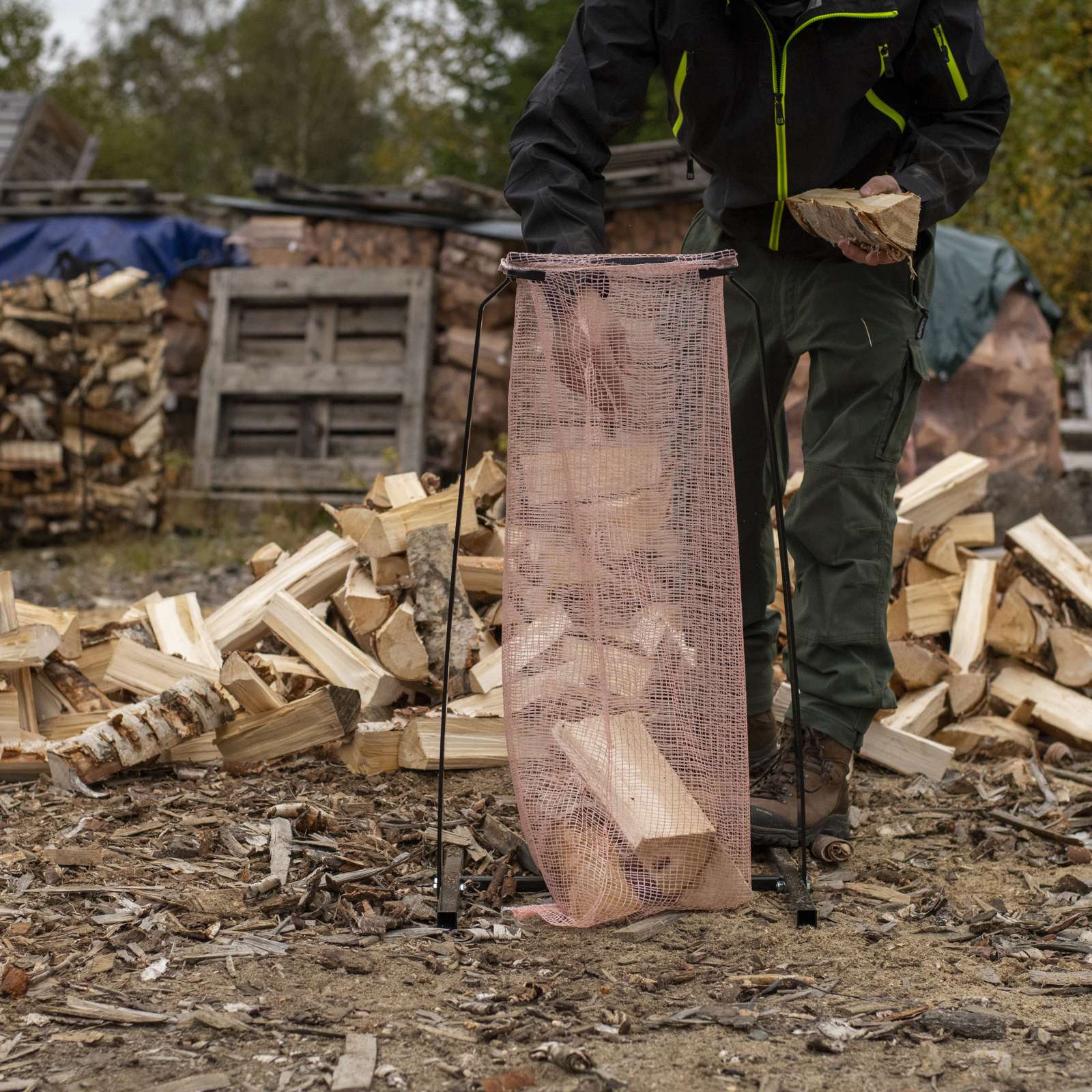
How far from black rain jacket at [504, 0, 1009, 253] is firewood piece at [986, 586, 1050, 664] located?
5.40 feet

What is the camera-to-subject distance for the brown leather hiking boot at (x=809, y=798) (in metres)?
2.48

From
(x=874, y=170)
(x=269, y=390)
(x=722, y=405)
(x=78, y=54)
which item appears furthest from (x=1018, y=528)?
(x=78, y=54)

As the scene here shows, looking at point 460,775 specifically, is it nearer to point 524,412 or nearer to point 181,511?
point 524,412

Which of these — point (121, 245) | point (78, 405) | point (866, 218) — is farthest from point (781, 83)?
point (121, 245)

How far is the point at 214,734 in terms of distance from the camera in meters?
2.98

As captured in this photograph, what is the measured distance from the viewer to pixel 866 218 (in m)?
2.10

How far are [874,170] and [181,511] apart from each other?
23.0ft

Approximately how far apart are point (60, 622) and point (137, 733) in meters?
0.71

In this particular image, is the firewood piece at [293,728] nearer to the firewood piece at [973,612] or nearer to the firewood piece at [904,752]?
the firewood piece at [904,752]

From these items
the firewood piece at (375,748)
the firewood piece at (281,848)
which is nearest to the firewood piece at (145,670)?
the firewood piece at (375,748)

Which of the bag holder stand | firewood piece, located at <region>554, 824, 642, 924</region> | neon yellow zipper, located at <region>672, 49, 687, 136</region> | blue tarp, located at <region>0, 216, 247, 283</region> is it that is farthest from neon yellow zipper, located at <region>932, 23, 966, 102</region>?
blue tarp, located at <region>0, 216, 247, 283</region>

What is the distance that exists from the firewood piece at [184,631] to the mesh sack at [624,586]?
1336 millimetres

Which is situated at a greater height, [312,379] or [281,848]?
[312,379]

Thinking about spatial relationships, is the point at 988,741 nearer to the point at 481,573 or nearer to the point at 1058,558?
the point at 1058,558
